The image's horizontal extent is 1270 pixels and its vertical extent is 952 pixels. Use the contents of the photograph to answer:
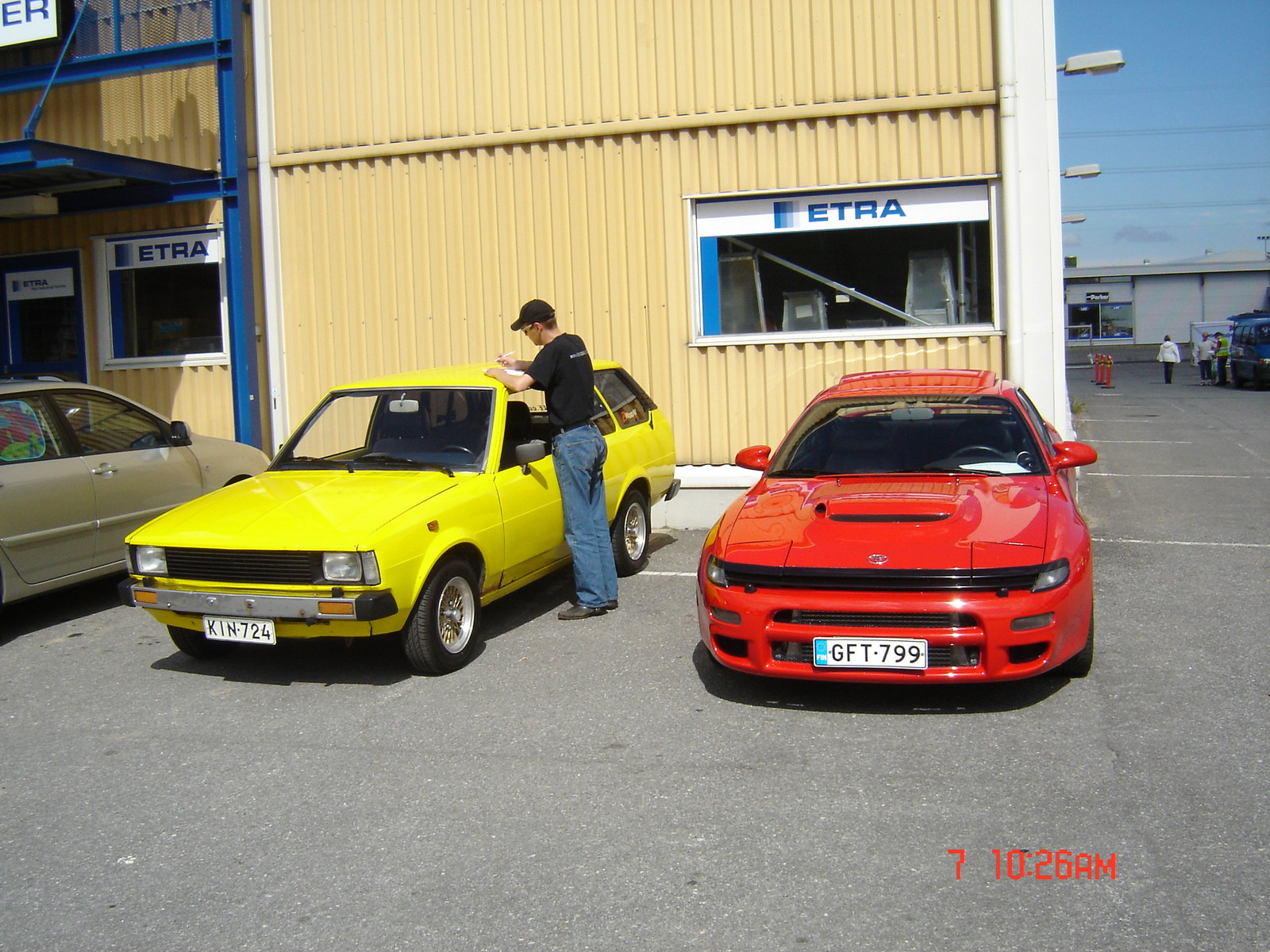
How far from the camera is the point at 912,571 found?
4742 millimetres

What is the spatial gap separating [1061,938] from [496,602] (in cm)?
502

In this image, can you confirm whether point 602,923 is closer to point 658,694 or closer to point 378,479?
point 658,694

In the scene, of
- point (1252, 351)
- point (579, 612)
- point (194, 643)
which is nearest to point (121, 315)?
point (194, 643)

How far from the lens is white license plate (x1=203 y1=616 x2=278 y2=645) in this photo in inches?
217

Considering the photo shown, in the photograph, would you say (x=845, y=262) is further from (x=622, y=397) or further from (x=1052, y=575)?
(x=1052, y=575)

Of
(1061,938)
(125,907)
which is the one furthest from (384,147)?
(1061,938)

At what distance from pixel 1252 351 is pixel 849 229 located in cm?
2572

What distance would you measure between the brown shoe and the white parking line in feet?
14.3

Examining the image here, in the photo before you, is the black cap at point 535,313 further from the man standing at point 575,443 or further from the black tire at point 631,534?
the black tire at point 631,534

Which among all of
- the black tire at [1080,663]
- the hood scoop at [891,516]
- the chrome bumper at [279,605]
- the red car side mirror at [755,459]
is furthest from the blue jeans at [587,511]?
the black tire at [1080,663]

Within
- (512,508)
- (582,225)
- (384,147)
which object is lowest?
(512,508)

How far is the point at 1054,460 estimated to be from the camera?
6016mm

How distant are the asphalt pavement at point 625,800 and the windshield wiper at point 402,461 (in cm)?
106
